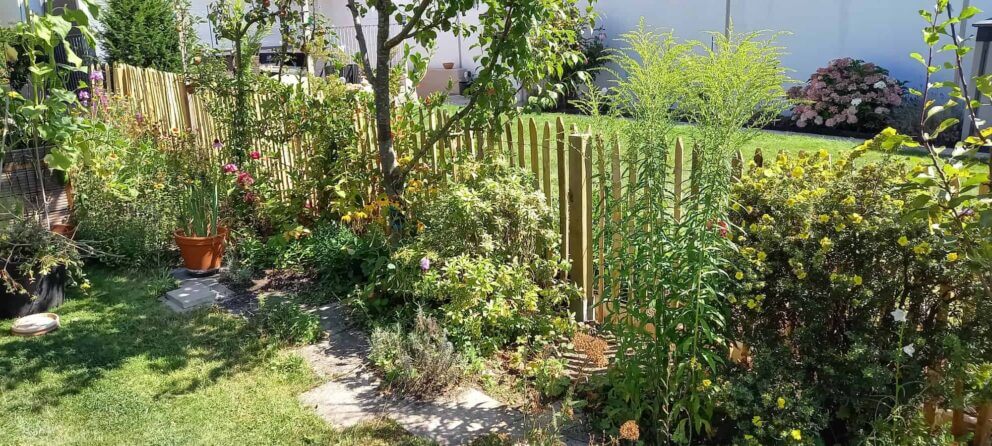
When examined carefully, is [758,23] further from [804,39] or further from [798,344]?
[798,344]

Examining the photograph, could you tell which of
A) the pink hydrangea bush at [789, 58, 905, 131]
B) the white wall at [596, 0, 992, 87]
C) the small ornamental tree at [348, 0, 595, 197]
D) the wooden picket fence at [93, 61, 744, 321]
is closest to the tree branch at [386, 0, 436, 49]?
the small ornamental tree at [348, 0, 595, 197]

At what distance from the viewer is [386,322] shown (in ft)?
14.1

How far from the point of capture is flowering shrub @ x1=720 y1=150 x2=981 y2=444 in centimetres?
262

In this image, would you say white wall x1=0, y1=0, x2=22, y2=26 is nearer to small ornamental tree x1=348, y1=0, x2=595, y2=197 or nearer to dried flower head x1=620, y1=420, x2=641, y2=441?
small ornamental tree x1=348, y1=0, x2=595, y2=197

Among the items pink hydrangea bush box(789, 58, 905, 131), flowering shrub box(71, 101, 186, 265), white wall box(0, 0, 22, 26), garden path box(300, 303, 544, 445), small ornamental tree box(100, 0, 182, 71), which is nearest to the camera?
garden path box(300, 303, 544, 445)

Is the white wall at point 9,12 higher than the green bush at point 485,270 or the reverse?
higher

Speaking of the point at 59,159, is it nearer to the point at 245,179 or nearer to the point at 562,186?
the point at 245,179

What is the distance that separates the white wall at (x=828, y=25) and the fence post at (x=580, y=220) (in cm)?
684

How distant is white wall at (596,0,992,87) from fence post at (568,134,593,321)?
684 centimetres

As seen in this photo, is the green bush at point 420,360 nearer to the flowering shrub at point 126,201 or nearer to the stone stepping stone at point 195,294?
the stone stepping stone at point 195,294

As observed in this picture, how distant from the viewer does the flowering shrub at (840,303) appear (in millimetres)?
2617

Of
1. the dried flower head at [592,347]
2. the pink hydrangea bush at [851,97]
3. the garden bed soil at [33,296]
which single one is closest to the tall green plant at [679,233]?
the dried flower head at [592,347]

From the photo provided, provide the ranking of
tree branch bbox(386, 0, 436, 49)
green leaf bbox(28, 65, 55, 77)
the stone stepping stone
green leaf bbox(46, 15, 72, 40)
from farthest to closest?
the stone stepping stone
tree branch bbox(386, 0, 436, 49)
green leaf bbox(28, 65, 55, 77)
green leaf bbox(46, 15, 72, 40)

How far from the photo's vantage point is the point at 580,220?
4.26 metres
